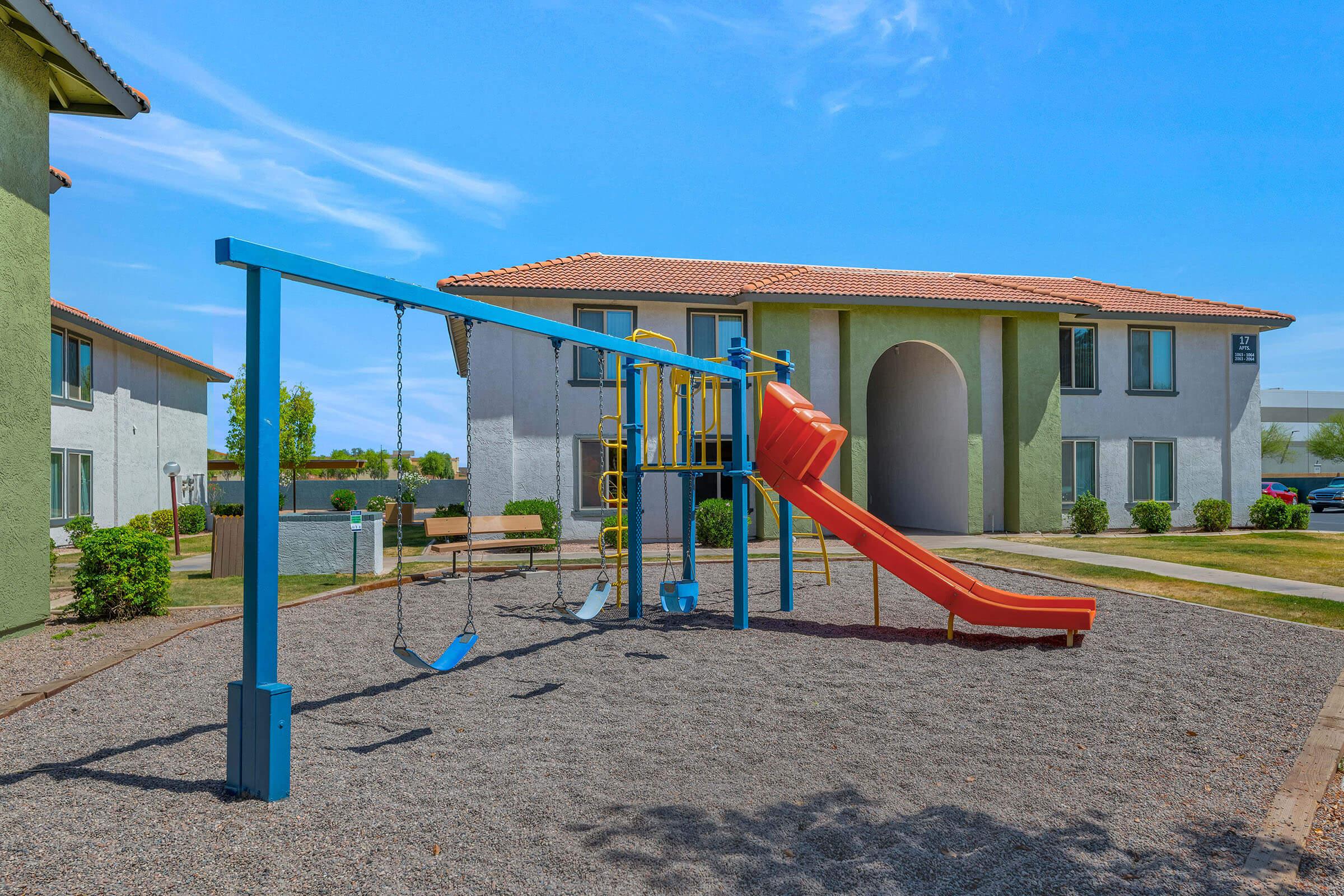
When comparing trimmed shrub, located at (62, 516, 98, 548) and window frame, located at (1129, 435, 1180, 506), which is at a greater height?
window frame, located at (1129, 435, 1180, 506)

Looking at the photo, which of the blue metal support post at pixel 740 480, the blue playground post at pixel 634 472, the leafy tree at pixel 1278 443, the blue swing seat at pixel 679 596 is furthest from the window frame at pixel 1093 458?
the leafy tree at pixel 1278 443

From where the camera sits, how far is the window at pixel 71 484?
20.5m

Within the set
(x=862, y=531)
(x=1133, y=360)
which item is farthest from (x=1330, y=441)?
(x=862, y=531)

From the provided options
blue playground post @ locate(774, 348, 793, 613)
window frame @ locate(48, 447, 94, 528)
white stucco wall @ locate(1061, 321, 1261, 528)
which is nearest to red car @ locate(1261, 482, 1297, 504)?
white stucco wall @ locate(1061, 321, 1261, 528)

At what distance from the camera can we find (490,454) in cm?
1959

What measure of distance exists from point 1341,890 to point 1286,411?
82404 mm

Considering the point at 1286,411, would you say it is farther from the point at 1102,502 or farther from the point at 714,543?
the point at 714,543

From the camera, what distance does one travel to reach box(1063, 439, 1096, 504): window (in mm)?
23109

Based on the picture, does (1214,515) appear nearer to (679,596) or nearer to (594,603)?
A: (679,596)

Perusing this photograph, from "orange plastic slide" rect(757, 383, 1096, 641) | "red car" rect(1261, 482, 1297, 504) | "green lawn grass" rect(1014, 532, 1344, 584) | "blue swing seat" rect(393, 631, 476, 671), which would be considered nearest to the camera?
"blue swing seat" rect(393, 631, 476, 671)

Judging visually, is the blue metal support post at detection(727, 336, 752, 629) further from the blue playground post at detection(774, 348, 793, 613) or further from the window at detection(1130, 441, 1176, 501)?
the window at detection(1130, 441, 1176, 501)

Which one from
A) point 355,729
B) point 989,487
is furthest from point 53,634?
point 989,487

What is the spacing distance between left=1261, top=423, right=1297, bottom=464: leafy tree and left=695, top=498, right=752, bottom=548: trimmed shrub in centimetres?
7223

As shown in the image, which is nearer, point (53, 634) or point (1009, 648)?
point (1009, 648)
